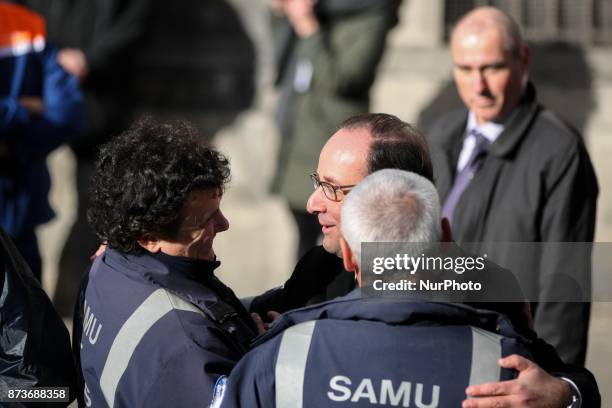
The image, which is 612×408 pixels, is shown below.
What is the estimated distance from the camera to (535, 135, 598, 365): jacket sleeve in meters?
4.02

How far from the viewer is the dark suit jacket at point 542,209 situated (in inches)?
159

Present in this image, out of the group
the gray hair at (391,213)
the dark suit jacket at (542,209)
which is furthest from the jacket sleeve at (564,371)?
the dark suit jacket at (542,209)

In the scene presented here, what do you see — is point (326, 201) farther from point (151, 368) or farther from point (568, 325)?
point (568, 325)

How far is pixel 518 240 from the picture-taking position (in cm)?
408

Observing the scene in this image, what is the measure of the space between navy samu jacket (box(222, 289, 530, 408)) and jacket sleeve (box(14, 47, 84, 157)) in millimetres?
3028

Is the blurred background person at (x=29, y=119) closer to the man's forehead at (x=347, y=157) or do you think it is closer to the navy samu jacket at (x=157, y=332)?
the navy samu jacket at (x=157, y=332)

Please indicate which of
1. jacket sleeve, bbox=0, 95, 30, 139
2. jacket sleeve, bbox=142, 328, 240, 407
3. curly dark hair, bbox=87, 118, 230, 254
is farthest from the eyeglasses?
jacket sleeve, bbox=0, 95, 30, 139

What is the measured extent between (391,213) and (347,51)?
12.6ft

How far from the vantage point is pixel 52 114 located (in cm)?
511

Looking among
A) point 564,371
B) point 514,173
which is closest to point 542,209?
point 514,173

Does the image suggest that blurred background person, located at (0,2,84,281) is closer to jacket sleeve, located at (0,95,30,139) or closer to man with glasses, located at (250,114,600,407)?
jacket sleeve, located at (0,95,30,139)

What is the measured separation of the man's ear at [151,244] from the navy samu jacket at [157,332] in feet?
0.08

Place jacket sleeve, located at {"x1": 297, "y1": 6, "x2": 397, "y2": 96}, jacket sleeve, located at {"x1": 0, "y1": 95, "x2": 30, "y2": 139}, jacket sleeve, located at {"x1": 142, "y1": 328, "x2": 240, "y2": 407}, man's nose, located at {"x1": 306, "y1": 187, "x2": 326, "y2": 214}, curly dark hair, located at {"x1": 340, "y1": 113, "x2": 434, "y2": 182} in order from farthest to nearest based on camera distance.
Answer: jacket sleeve, located at {"x1": 297, "y1": 6, "x2": 397, "y2": 96} → jacket sleeve, located at {"x1": 0, "y1": 95, "x2": 30, "y2": 139} → man's nose, located at {"x1": 306, "y1": 187, "x2": 326, "y2": 214} → curly dark hair, located at {"x1": 340, "y1": 113, "x2": 434, "y2": 182} → jacket sleeve, located at {"x1": 142, "y1": 328, "x2": 240, "y2": 407}

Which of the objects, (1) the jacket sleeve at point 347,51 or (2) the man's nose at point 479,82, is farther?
(1) the jacket sleeve at point 347,51
